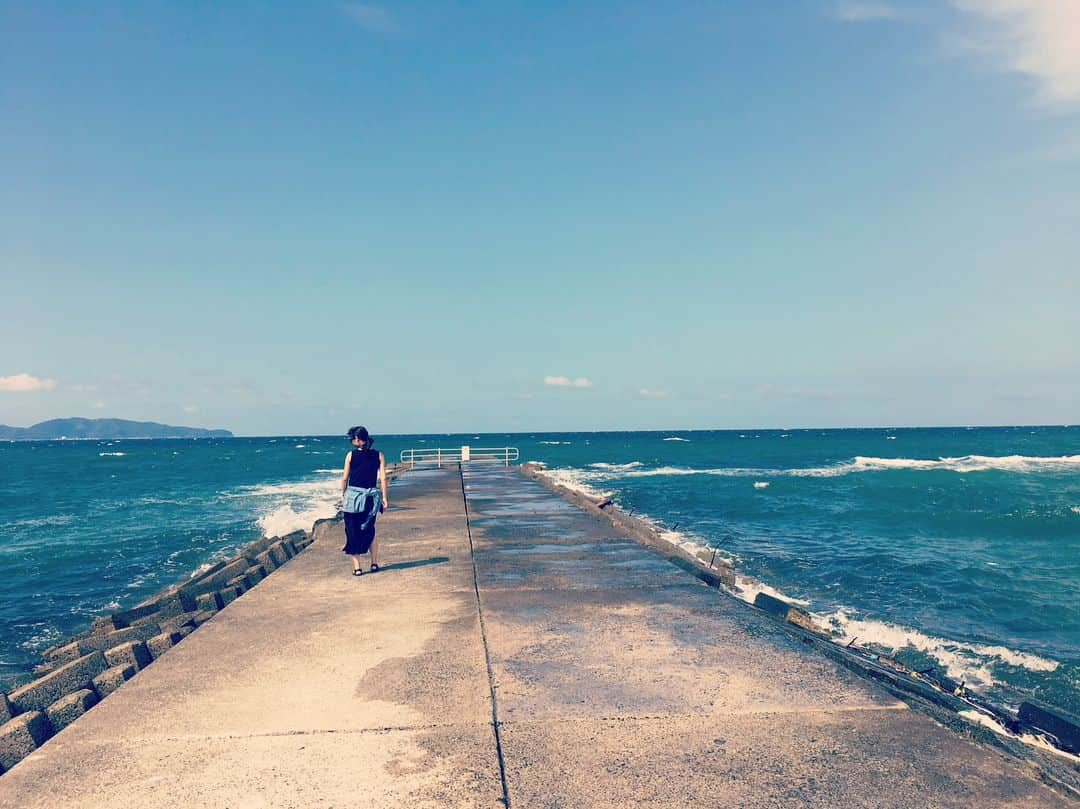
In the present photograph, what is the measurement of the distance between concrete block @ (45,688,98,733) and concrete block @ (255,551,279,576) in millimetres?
7046

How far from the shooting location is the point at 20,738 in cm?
429

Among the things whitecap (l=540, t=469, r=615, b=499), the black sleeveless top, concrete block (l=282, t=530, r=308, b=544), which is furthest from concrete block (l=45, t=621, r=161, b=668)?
whitecap (l=540, t=469, r=615, b=499)

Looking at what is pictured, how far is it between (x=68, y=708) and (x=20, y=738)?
0.89 meters

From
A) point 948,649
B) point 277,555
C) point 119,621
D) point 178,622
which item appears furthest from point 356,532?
point 948,649

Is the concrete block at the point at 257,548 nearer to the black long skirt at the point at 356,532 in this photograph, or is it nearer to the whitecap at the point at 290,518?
the whitecap at the point at 290,518

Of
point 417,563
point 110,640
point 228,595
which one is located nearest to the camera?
point 110,640

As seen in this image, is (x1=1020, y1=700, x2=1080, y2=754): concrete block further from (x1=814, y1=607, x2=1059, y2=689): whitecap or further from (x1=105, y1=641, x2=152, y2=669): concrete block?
(x1=105, y1=641, x2=152, y2=669): concrete block

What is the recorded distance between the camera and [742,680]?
475 centimetres

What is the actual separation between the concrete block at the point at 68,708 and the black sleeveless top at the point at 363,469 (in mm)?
3171

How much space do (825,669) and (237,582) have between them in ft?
30.0

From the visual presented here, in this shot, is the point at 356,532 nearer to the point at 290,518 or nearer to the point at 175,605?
the point at 175,605

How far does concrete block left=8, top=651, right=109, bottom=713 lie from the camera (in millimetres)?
5598

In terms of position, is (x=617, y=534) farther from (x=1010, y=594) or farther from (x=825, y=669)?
(x=1010, y=594)

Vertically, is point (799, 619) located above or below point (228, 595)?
below
